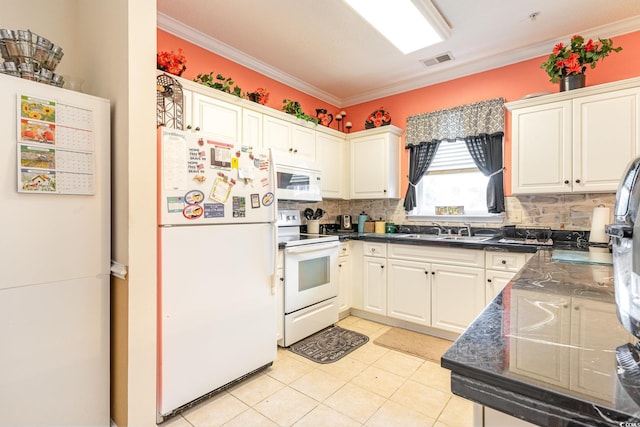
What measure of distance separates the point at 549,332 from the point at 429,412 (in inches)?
58.7

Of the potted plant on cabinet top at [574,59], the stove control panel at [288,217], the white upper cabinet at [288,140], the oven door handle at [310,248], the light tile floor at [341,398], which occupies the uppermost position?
the potted plant on cabinet top at [574,59]

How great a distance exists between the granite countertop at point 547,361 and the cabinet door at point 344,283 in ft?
7.91

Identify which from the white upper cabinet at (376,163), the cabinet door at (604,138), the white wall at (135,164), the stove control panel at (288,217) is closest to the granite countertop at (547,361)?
the white wall at (135,164)

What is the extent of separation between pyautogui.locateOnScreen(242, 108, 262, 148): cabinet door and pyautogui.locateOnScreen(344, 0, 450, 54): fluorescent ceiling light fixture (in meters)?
1.21

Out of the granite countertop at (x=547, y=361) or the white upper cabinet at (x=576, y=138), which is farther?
the white upper cabinet at (x=576, y=138)

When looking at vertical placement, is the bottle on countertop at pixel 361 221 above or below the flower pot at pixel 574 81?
below

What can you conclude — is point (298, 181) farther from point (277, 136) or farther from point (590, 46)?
point (590, 46)

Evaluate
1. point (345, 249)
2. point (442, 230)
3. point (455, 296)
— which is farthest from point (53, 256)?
point (442, 230)

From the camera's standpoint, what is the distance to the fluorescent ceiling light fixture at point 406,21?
223 centimetres

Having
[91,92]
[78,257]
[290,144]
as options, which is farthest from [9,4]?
[290,144]

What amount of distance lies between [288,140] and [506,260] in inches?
90.4

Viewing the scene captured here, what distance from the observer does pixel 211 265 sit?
1.93 meters

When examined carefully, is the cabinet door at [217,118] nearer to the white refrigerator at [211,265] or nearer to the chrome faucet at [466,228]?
the white refrigerator at [211,265]

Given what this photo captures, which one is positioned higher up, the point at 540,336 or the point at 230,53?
the point at 230,53
